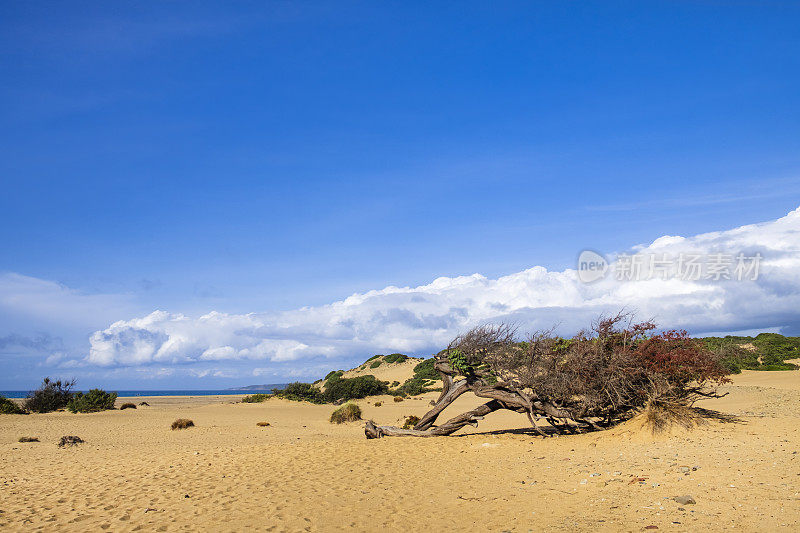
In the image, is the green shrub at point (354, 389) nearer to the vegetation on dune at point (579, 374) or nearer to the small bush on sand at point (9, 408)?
the small bush on sand at point (9, 408)

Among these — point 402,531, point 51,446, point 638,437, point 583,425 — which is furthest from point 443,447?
point 51,446

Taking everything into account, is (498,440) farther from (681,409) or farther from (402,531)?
(402,531)

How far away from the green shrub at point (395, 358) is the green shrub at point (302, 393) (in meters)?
20.8

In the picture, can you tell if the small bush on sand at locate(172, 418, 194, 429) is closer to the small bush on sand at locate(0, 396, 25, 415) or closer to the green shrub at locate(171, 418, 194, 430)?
the green shrub at locate(171, 418, 194, 430)

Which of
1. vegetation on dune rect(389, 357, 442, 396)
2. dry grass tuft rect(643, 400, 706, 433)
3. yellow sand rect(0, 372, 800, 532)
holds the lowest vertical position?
vegetation on dune rect(389, 357, 442, 396)

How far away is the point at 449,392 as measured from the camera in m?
18.4

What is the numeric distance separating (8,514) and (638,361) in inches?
608

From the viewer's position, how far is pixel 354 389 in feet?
143

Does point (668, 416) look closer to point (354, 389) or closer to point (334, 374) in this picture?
point (354, 389)

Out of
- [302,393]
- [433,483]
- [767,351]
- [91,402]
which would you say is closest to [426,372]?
[302,393]

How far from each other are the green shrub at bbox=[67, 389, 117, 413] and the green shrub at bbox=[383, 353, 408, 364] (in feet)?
112

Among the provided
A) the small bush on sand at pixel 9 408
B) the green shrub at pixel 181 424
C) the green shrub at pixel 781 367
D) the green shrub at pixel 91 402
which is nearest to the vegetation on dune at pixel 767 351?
the green shrub at pixel 781 367

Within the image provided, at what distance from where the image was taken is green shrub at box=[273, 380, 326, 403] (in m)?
44.6

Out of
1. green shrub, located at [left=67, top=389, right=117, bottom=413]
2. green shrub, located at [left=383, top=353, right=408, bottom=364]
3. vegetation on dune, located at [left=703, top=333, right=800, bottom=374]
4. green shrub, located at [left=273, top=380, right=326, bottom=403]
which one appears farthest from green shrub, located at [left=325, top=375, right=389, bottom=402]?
vegetation on dune, located at [left=703, top=333, right=800, bottom=374]
